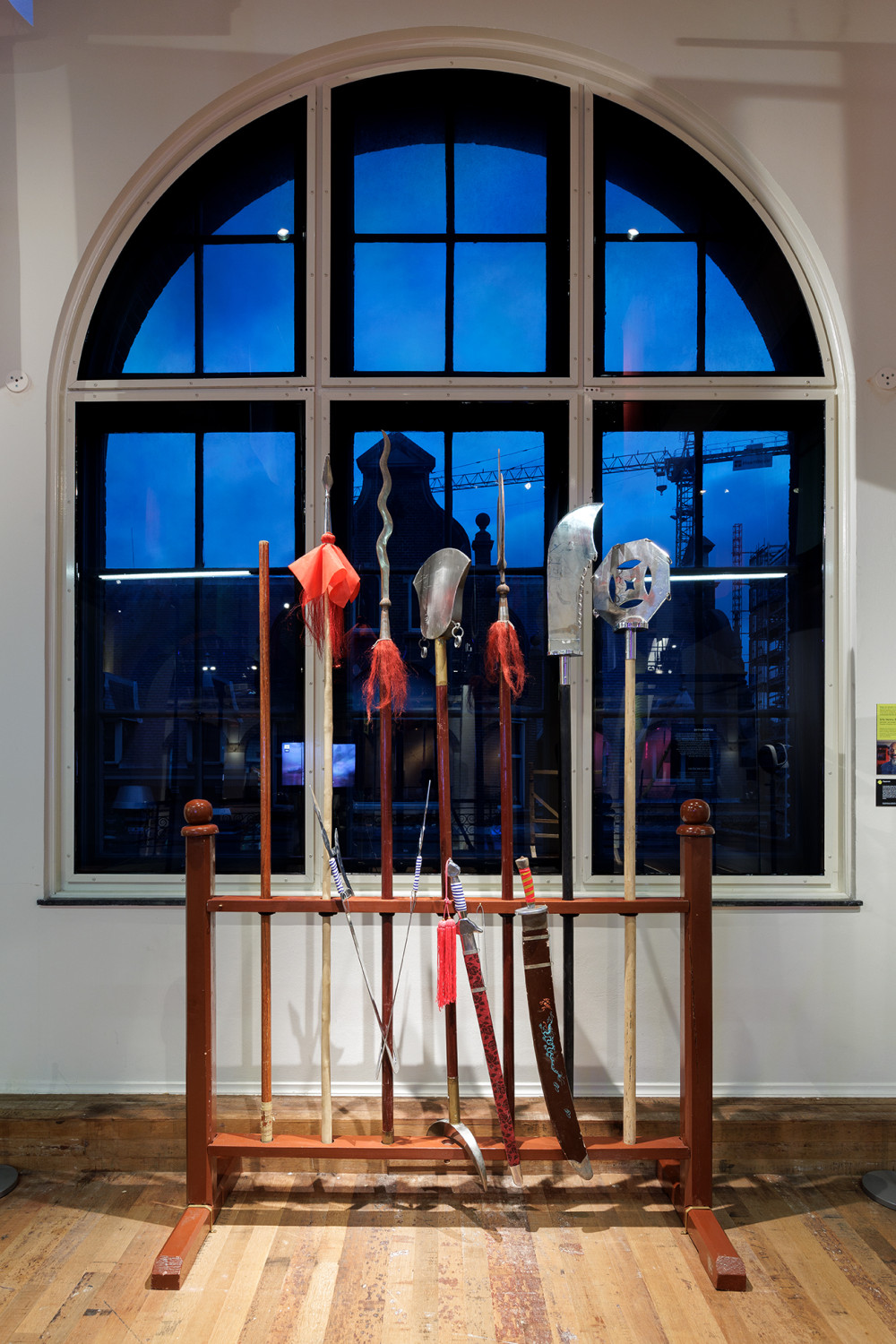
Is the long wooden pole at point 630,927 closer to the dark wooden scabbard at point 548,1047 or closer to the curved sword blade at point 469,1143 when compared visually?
the dark wooden scabbard at point 548,1047

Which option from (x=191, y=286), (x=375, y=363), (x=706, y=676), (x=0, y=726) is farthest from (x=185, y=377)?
(x=706, y=676)

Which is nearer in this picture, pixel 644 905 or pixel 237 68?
pixel 644 905

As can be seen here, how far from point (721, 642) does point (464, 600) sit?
2.45ft

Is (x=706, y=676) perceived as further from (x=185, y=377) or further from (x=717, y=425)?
(x=185, y=377)

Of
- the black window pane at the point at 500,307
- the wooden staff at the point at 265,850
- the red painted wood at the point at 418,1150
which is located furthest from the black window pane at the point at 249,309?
the red painted wood at the point at 418,1150

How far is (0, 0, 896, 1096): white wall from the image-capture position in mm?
2271

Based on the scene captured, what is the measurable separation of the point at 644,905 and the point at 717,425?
137 centimetres

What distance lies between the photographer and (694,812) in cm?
193

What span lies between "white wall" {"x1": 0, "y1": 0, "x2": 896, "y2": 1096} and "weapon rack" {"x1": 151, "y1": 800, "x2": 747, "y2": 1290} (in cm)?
33

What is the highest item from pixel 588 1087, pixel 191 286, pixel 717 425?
pixel 191 286

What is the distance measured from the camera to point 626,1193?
2057 millimetres

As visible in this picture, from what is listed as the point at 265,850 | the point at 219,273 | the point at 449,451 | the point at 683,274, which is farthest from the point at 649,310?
the point at 265,850

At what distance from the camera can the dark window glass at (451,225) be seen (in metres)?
2.36

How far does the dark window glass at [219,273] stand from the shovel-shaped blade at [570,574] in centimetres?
99
